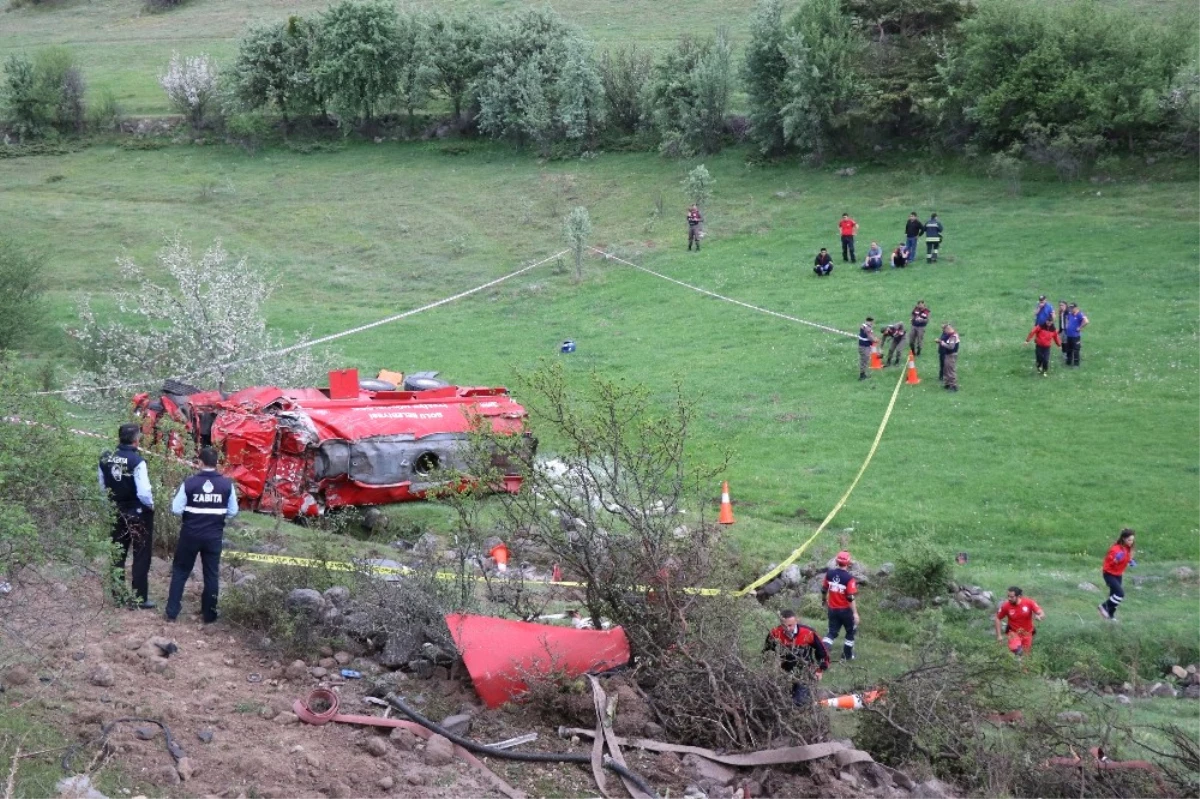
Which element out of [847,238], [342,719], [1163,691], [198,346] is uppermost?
[847,238]

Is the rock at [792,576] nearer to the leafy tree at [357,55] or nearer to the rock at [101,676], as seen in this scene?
the rock at [101,676]

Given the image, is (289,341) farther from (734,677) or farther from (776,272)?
(734,677)

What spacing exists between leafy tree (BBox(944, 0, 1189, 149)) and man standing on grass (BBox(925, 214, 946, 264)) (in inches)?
340

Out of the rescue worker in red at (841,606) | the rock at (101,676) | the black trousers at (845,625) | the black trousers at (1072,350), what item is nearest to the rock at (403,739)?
the rock at (101,676)

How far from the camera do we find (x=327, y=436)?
20.5m

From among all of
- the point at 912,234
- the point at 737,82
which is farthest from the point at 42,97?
the point at 912,234

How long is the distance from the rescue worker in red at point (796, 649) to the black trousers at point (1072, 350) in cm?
1779

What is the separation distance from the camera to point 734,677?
38.0 ft

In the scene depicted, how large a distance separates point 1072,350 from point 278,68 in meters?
42.4

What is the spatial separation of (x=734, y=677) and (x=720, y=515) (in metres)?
9.94

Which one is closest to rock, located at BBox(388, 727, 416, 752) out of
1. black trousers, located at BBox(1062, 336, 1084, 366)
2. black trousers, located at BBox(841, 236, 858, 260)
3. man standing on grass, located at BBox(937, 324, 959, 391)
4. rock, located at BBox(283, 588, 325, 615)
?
rock, located at BBox(283, 588, 325, 615)

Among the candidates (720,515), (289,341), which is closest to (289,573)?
(720,515)

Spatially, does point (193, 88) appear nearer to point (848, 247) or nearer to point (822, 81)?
point (822, 81)

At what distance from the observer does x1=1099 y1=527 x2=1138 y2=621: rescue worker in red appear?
17.2 meters
